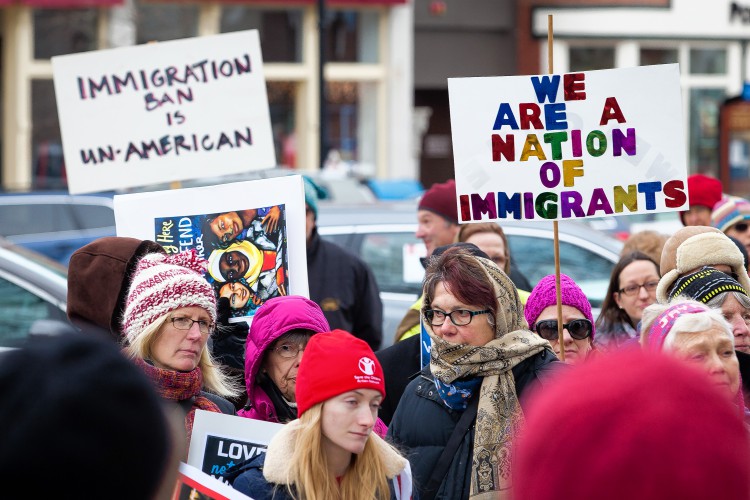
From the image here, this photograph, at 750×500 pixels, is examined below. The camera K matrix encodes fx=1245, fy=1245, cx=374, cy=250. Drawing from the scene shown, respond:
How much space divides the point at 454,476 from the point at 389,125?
20.7m

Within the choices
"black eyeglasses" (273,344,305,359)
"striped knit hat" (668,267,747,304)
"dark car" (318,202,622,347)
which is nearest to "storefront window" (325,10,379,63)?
"dark car" (318,202,622,347)

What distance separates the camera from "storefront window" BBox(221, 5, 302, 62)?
23.7m

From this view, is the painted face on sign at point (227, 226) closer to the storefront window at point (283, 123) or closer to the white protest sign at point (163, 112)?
the white protest sign at point (163, 112)

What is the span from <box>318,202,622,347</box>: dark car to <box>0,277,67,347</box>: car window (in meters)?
2.37

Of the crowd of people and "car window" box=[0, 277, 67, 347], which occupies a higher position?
the crowd of people

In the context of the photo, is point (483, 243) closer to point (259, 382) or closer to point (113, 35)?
point (259, 382)

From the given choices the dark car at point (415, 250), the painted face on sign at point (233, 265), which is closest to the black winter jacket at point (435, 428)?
the painted face on sign at point (233, 265)

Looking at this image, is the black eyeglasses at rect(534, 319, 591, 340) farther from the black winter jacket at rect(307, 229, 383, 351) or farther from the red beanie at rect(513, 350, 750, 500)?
the red beanie at rect(513, 350, 750, 500)

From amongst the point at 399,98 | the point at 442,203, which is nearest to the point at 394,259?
the point at 442,203

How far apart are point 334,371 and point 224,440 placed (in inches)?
19.4

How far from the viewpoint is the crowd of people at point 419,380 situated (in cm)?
153

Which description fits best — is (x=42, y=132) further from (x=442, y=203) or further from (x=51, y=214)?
(x=442, y=203)

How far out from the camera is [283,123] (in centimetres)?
2433

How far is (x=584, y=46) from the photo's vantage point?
86.2ft
